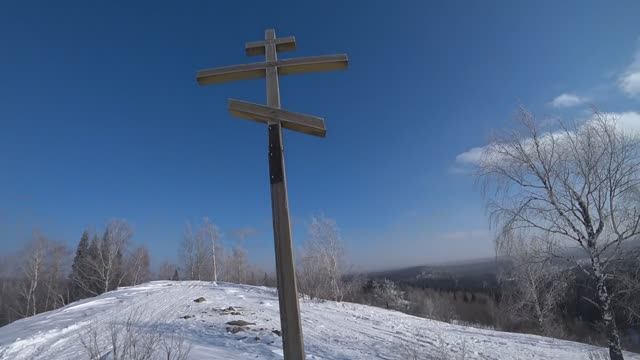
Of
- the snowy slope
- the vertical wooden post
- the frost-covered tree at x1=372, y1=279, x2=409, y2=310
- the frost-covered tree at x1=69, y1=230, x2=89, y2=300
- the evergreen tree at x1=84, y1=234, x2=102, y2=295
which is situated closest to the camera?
the vertical wooden post

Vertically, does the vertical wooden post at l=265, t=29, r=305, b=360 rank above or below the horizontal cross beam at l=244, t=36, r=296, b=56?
below

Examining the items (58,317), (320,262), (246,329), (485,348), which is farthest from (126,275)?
(485,348)

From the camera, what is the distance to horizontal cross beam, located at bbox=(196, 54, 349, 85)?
3.20 metres

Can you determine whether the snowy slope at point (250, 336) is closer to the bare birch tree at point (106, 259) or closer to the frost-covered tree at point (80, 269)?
the bare birch tree at point (106, 259)

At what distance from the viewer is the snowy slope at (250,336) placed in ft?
28.7

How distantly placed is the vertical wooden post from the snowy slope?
5.04 meters

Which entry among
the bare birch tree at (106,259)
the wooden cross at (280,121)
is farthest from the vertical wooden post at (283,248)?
the bare birch tree at (106,259)

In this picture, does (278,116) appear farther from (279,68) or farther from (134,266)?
(134,266)

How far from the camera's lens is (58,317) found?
46.7 feet

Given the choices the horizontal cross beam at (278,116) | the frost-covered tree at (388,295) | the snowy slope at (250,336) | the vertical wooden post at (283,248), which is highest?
the horizontal cross beam at (278,116)

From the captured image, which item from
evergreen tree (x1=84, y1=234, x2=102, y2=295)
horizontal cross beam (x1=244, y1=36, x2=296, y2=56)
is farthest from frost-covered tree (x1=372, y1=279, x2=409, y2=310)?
horizontal cross beam (x1=244, y1=36, x2=296, y2=56)

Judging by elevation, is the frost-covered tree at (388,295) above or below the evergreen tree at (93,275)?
below

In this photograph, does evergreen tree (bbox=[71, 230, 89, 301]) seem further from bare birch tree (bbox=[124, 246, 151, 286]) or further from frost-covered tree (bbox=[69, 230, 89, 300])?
bare birch tree (bbox=[124, 246, 151, 286])

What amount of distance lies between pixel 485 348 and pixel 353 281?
19850 millimetres
